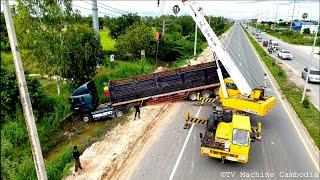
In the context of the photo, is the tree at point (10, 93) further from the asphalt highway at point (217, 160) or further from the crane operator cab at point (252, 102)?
the crane operator cab at point (252, 102)

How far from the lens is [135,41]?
140 ft

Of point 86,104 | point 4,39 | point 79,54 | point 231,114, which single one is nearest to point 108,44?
point 4,39

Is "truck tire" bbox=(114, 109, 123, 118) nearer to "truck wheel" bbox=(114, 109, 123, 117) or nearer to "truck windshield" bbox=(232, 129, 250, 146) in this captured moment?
"truck wheel" bbox=(114, 109, 123, 117)

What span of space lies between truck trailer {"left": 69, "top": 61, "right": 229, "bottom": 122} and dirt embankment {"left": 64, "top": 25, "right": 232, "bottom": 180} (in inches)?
102

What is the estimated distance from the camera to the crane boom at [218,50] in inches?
744

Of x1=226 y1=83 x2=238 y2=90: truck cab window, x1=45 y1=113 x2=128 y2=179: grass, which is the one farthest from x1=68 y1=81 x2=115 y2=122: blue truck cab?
x1=226 y1=83 x2=238 y2=90: truck cab window

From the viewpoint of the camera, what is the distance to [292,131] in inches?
731

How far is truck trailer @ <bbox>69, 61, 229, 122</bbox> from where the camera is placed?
23938 millimetres

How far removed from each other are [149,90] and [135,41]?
1972cm

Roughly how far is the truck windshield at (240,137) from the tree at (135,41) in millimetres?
30472

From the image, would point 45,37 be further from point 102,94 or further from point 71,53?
point 102,94

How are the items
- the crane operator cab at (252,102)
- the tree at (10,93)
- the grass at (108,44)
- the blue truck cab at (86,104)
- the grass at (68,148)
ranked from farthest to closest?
the grass at (108,44)
the blue truck cab at (86,104)
the tree at (10,93)
the crane operator cab at (252,102)
the grass at (68,148)

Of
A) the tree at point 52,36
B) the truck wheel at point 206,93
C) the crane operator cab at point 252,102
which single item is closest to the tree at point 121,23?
the tree at point 52,36

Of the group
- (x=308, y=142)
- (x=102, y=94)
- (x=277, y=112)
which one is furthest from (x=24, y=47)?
(x=308, y=142)
